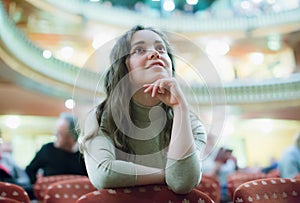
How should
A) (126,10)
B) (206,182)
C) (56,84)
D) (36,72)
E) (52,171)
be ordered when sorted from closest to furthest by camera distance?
(206,182)
(52,171)
(36,72)
(56,84)
(126,10)

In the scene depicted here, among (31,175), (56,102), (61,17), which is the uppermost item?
(61,17)

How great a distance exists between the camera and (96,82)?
893mm

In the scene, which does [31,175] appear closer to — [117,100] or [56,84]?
[117,100]

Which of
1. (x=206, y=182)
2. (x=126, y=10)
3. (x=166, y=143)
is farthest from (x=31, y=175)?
(x=126, y=10)

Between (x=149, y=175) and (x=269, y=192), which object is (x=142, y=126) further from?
(x=269, y=192)

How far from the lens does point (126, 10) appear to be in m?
12.1

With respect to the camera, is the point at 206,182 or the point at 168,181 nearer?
the point at 168,181

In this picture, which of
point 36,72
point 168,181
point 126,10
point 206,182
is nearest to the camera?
point 168,181

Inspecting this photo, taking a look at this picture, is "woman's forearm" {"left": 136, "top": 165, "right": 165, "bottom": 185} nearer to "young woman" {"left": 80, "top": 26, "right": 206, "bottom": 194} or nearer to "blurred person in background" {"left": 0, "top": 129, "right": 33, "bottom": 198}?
"young woman" {"left": 80, "top": 26, "right": 206, "bottom": 194}

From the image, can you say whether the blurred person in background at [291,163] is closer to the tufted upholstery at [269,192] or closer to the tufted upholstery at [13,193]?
the tufted upholstery at [269,192]

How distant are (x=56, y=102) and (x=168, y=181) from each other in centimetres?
814

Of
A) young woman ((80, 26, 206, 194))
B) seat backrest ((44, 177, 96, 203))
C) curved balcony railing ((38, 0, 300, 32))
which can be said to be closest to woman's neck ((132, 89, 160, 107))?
young woman ((80, 26, 206, 194))

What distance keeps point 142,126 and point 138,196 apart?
14 centimetres

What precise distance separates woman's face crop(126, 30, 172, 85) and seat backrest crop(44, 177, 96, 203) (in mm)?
655
